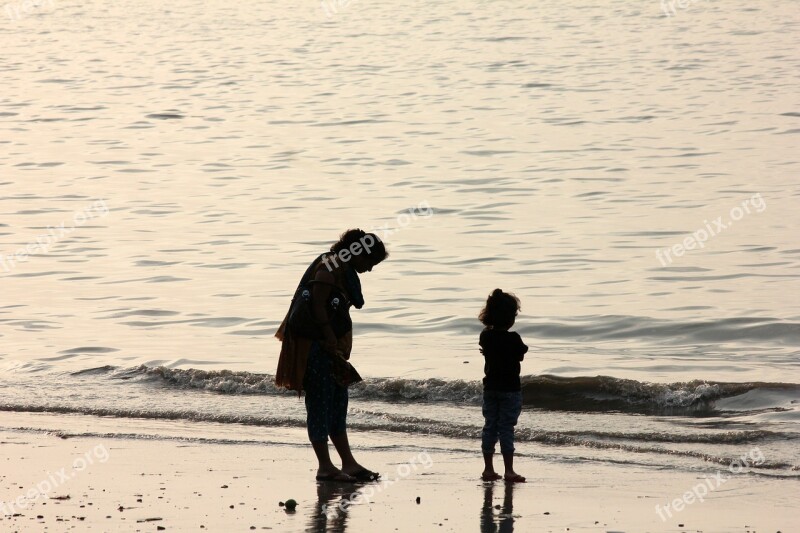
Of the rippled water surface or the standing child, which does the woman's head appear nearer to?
the standing child

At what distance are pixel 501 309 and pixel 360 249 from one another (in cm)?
91

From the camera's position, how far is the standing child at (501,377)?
25.2 ft

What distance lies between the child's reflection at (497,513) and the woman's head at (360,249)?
144 centimetres

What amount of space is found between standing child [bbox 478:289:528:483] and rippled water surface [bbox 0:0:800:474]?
6.34 feet

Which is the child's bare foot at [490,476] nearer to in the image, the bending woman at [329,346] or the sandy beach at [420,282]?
the sandy beach at [420,282]

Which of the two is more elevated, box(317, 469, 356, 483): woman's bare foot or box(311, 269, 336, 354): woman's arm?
box(311, 269, 336, 354): woman's arm

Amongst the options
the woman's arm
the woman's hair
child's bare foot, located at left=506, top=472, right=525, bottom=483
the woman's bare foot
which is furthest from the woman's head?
child's bare foot, located at left=506, top=472, right=525, bottom=483

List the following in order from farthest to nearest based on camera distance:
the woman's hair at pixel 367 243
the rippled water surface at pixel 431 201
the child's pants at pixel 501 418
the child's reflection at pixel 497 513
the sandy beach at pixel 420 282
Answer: the rippled water surface at pixel 431 201 < the child's pants at pixel 501 418 < the sandy beach at pixel 420 282 < the woman's hair at pixel 367 243 < the child's reflection at pixel 497 513

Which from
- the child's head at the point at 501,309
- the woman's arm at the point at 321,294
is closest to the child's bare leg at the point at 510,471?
the child's head at the point at 501,309

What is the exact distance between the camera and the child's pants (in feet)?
25.6

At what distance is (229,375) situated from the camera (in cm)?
1186

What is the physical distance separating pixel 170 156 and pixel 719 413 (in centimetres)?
1962

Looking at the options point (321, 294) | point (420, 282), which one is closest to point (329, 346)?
point (321, 294)

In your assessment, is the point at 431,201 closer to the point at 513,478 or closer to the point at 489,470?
the point at 489,470
